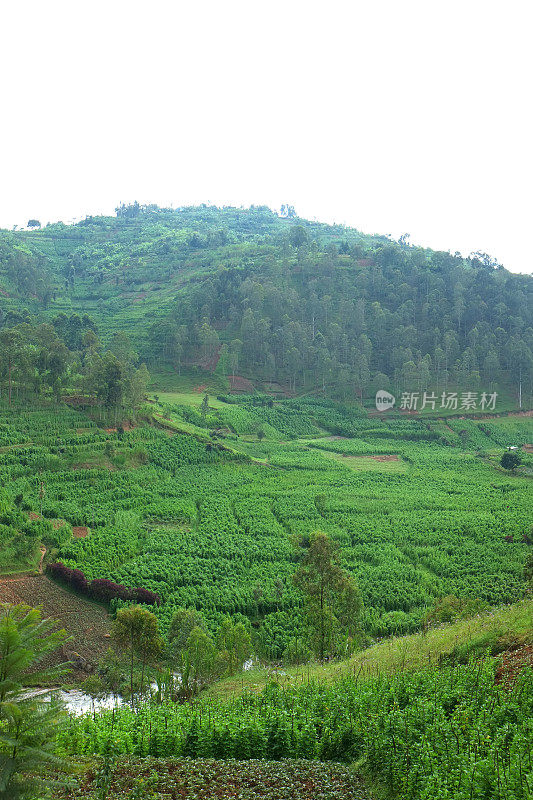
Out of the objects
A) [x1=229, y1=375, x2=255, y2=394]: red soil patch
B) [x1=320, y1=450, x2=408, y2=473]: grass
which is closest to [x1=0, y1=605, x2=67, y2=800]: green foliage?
[x1=320, y1=450, x2=408, y2=473]: grass

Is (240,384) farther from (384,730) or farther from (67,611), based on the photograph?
(384,730)

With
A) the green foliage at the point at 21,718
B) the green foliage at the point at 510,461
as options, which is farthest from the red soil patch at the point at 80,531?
the green foliage at the point at 510,461

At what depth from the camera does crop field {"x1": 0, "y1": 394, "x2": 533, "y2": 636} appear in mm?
23094

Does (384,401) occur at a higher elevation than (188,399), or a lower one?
higher

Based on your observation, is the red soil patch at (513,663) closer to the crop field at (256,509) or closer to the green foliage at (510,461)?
the crop field at (256,509)

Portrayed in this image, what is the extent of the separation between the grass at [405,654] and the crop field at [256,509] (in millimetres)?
4633

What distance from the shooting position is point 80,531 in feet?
86.8

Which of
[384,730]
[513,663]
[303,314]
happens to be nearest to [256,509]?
[513,663]

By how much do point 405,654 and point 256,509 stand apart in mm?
19249

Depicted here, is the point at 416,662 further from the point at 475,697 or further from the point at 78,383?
the point at 78,383

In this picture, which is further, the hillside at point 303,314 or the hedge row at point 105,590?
the hillside at point 303,314

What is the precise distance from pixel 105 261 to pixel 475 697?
102575 millimetres

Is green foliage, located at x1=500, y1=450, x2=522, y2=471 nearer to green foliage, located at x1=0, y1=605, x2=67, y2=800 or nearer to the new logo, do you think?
the new logo

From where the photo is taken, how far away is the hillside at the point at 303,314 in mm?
65250
